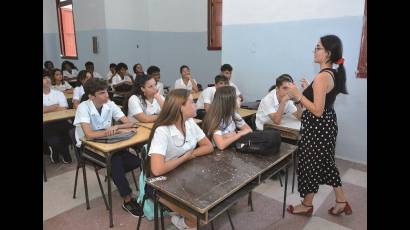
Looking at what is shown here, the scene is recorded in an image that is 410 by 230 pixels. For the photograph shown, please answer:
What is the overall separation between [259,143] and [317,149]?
536 mm

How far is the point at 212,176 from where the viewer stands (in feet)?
5.67

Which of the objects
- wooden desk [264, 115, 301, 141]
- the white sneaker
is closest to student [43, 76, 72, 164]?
the white sneaker

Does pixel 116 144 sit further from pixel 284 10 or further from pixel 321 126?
pixel 284 10

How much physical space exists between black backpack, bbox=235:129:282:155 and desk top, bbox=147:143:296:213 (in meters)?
0.04

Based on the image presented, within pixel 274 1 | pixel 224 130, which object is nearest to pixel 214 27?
pixel 274 1

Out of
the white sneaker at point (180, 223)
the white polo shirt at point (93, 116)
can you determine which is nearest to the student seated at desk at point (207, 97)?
the white polo shirt at point (93, 116)

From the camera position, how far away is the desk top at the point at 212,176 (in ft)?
4.90

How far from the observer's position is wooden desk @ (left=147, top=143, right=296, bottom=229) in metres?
1.49

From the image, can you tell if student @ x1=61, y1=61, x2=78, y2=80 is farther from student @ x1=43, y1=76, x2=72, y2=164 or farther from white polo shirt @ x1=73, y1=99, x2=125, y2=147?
white polo shirt @ x1=73, y1=99, x2=125, y2=147

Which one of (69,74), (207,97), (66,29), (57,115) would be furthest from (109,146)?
(66,29)

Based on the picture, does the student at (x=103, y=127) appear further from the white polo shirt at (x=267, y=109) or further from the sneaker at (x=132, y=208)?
the white polo shirt at (x=267, y=109)
